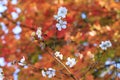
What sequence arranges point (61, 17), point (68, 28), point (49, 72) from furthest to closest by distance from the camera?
1. point (68, 28)
2. point (49, 72)
3. point (61, 17)

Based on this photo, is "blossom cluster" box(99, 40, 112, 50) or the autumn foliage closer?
"blossom cluster" box(99, 40, 112, 50)

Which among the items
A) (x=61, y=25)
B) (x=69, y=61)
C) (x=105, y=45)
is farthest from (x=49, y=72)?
(x=105, y=45)

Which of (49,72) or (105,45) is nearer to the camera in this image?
(105,45)

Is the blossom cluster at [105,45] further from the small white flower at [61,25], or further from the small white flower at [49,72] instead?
the small white flower at [49,72]

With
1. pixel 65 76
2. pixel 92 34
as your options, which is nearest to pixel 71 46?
pixel 92 34

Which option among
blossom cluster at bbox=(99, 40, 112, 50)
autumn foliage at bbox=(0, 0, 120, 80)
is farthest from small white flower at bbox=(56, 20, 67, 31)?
autumn foliage at bbox=(0, 0, 120, 80)

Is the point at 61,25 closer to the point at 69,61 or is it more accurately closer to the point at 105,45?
the point at 69,61

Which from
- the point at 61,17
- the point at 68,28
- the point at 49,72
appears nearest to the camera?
the point at 61,17

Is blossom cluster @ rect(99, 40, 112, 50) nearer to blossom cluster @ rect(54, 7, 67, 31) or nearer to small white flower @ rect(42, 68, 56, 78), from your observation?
blossom cluster @ rect(54, 7, 67, 31)

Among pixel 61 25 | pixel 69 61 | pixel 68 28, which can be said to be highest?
A: pixel 68 28

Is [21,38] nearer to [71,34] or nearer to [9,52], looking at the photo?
[9,52]

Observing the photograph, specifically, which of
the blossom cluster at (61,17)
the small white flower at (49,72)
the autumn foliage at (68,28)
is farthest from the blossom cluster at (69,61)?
the autumn foliage at (68,28)
